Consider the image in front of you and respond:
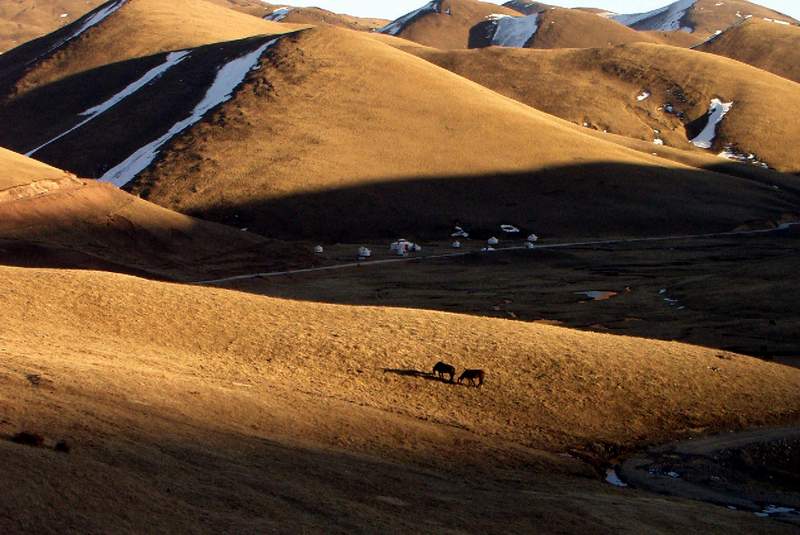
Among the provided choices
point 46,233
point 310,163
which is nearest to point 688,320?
point 46,233

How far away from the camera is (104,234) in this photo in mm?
80562

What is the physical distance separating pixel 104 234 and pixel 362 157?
5380 centimetres

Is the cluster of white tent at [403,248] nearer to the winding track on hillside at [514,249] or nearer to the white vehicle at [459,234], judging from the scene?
the winding track on hillside at [514,249]

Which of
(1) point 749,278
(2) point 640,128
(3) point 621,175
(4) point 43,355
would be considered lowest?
(2) point 640,128

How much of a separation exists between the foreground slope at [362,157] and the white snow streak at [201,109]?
1.33ft

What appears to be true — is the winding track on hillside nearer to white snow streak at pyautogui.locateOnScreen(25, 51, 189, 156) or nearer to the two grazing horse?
the two grazing horse

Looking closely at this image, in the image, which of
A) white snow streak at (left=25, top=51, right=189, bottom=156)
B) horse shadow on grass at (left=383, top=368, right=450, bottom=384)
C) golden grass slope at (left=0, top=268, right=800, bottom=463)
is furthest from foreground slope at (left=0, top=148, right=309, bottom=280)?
white snow streak at (left=25, top=51, right=189, bottom=156)

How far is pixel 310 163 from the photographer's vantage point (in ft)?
417

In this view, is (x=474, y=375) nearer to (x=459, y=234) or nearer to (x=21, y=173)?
(x=21, y=173)

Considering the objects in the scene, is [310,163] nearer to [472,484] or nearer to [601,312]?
[601,312]

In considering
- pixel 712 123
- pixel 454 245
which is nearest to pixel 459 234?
pixel 454 245

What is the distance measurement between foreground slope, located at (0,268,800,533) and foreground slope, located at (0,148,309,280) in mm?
28353

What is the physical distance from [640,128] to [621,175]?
5762 centimetres

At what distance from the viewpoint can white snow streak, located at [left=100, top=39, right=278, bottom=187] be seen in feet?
421
